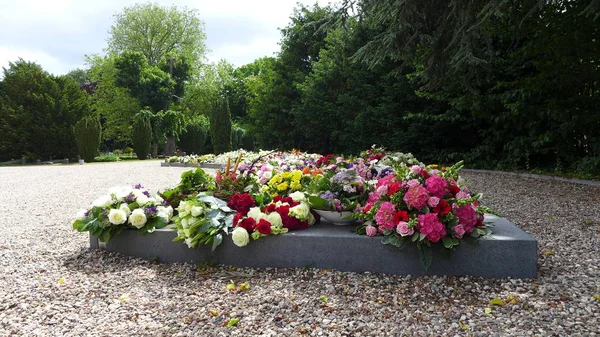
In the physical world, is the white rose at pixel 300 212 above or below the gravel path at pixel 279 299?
above

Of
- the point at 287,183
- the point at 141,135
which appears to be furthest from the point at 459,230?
the point at 141,135

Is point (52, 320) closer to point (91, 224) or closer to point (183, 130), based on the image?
point (91, 224)

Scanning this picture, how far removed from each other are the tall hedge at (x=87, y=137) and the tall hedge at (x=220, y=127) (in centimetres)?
516

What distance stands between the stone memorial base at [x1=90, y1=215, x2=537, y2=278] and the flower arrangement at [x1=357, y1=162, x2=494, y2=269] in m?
0.09

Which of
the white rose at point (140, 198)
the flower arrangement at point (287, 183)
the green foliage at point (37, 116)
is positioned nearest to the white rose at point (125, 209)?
the white rose at point (140, 198)

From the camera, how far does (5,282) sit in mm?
2717

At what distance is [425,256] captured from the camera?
249cm

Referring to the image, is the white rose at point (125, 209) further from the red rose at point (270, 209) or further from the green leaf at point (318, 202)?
the green leaf at point (318, 202)

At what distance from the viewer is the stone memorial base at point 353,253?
2.52 meters

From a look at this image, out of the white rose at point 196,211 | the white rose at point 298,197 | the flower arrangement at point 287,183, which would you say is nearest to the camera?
the white rose at point 196,211

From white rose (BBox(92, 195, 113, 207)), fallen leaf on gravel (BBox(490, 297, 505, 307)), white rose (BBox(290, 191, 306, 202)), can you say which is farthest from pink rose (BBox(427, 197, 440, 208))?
white rose (BBox(92, 195, 113, 207))

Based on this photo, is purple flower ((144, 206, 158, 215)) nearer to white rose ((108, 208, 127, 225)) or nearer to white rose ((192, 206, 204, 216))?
white rose ((108, 208, 127, 225))

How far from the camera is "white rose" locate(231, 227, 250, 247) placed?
2.70 m

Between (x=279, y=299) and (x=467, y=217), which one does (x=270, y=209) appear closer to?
(x=279, y=299)
